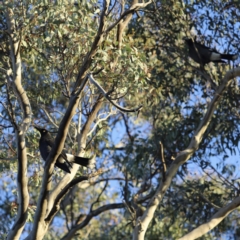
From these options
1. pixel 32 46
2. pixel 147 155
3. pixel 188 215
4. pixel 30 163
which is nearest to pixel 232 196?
pixel 188 215

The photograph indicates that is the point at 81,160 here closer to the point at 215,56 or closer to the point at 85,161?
the point at 85,161

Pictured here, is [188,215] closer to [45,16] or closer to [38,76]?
[38,76]

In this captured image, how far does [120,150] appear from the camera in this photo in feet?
38.5

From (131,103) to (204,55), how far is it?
1296 mm

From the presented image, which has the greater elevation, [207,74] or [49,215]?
[207,74]

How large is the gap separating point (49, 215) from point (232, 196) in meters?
3.86

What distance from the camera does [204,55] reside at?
384 inches

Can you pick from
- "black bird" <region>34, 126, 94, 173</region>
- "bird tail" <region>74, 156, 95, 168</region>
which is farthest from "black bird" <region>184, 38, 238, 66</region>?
"bird tail" <region>74, 156, 95, 168</region>

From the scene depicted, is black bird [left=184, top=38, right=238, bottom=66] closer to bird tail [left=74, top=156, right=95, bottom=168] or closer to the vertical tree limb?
bird tail [left=74, top=156, right=95, bottom=168]

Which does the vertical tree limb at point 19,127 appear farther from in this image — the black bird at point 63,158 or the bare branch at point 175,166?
the bare branch at point 175,166

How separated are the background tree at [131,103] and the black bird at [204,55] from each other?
0.49 feet

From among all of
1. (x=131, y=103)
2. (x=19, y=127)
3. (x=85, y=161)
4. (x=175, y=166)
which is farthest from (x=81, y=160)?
(x=131, y=103)

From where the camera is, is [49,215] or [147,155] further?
[147,155]

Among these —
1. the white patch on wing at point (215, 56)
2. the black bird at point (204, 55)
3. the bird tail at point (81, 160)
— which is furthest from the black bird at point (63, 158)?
the white patch on wing at point (215, 56)
